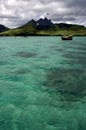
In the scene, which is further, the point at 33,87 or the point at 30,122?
the point at 33,87

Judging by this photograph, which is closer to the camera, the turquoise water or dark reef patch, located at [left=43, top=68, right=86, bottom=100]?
the turquoise water

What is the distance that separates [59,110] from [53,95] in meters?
3.57

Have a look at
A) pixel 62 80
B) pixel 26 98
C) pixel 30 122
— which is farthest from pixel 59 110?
pixel 62 80

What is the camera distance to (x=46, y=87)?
2338cm

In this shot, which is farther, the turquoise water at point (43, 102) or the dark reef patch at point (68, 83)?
the dark reef patch at point (68, 83)

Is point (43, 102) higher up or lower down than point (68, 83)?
lower down

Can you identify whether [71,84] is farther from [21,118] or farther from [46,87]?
[21,118]

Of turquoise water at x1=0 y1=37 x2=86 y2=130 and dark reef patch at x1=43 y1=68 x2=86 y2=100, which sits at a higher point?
dark reef patch at x1=43 y1=68 x2=86 y2=100

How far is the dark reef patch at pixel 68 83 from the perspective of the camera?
21047 mm

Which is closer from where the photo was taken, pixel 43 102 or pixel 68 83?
pixel 43 102

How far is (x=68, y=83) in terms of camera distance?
24.8 meters

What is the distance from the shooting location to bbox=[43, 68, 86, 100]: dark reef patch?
21.0m

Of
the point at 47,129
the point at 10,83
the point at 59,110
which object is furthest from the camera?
the point at 10,83

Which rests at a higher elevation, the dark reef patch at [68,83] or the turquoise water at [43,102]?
the dark reef patch at [68,83]
